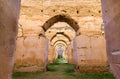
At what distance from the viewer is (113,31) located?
212 centimetres

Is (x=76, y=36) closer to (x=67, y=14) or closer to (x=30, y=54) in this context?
(x=67, y=14)

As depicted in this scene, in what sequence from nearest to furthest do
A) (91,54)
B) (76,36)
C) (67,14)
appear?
(91,54) → (76,36) → (67,14)

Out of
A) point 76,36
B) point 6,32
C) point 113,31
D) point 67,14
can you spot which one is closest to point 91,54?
point 76,36

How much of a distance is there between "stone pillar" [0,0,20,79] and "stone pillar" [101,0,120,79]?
5.11 feet

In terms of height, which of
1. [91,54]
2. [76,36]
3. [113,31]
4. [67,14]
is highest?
[67,14]

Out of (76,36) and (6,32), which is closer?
(6,32)

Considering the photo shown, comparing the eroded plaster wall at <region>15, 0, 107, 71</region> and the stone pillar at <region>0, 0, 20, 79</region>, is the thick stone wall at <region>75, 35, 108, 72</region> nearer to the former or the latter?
the eroded plaster wall at <region>15, 0, 107, 71</region>

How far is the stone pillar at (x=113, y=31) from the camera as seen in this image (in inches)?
77.2

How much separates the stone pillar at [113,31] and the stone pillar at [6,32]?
5.11 feet

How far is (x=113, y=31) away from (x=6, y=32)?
1603mm

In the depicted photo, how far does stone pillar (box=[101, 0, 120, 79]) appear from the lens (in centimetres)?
196

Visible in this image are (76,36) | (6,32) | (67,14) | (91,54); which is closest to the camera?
(6,32)

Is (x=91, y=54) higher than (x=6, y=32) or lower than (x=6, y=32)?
lower

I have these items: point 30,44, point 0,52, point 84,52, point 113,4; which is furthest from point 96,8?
point 0,52
